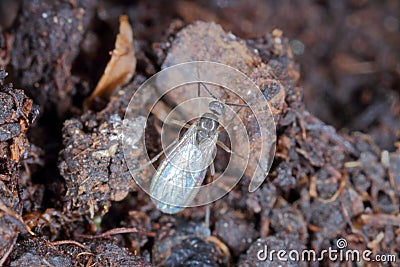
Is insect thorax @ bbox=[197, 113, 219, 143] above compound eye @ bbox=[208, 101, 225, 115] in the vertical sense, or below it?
below

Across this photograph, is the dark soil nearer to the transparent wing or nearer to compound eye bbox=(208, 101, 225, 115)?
the transparent wing

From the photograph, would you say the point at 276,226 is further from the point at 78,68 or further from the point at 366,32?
the point at 366,32

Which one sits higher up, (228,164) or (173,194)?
(228,164)

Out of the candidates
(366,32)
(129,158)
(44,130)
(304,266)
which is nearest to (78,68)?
(44,130)

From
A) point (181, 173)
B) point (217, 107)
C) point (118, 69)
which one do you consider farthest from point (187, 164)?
point (118, 69)

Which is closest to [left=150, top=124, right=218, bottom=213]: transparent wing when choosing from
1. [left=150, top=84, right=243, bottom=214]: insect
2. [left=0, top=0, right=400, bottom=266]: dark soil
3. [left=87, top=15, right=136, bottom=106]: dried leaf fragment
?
[left=150, top=84, right=243, bottom=214]: insect

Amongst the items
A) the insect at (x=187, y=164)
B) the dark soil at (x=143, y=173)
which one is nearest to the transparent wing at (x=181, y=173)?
the insect at (x=187, y=164)

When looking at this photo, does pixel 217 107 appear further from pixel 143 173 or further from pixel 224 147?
pixel 143 173
